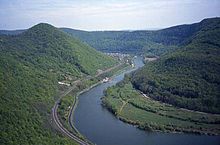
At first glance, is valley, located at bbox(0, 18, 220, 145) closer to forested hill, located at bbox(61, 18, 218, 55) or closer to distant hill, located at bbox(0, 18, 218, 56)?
distant hill, located at bbox(0, 18, 218, 56)

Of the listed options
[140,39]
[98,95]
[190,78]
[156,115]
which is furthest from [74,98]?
[140,39]

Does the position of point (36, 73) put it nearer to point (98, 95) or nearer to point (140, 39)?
point (98, 95)

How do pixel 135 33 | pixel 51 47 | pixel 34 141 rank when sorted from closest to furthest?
pixel 34 141 → pixel 51 47 → pixel 135 33

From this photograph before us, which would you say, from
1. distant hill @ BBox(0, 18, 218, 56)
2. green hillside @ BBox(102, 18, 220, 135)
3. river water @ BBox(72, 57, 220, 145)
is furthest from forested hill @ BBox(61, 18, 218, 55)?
river water @ BBox(72, 57, 220, 145)

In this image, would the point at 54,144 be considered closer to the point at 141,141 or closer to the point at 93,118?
the point at 141,141

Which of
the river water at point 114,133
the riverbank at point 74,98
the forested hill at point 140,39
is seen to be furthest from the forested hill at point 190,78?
the forested hill at point 140,39

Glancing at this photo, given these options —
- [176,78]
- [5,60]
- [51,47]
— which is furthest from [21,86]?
[51,47]

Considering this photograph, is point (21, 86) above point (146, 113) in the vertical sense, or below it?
above
